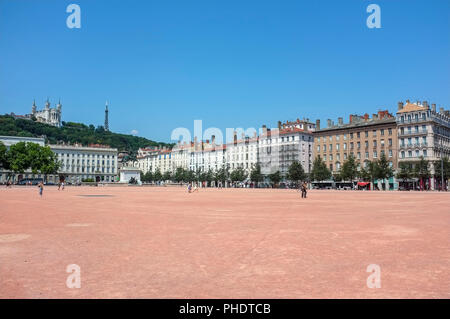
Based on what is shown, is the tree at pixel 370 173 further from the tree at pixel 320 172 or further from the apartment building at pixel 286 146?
the apartment building at pixel 286 146

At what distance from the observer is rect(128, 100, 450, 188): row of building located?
3189 inches

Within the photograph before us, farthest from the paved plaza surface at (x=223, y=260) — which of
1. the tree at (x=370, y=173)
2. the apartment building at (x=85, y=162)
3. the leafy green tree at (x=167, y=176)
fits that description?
the leafy green tree at (x=167, y=176)

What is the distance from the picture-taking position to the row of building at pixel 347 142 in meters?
81.0

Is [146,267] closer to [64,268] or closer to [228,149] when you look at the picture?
[64,268]

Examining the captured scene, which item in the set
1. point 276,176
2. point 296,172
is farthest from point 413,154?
point 276,176

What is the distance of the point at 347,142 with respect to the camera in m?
95.6

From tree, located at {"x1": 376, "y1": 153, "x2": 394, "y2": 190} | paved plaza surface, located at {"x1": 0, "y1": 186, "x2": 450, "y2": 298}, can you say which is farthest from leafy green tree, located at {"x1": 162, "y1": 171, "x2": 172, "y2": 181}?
paved plaza surface, located at {"x1": 0, "y1": 186, "x2": 450, "y2": 298}

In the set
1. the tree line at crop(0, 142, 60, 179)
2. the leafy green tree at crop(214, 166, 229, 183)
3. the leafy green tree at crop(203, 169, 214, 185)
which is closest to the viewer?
the tree line at crop(0, 142, 60, 179)

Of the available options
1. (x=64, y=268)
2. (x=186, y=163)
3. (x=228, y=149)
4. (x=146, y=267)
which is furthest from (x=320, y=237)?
(x=186, y=163)

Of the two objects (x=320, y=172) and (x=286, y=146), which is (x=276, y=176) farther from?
(x=320, y=172)

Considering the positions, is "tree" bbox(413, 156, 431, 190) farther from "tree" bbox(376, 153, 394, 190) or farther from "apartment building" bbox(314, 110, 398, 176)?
"apartment building" bbox(314, 110, 398, 176)

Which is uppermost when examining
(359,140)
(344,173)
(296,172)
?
(359,140)

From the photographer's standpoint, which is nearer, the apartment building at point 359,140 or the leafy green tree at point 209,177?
the apartment building at point 359,140
